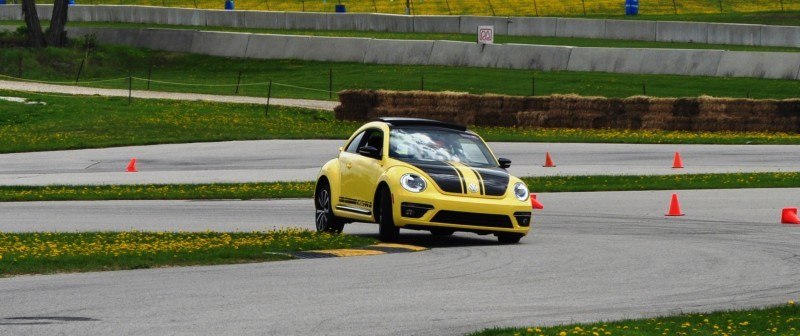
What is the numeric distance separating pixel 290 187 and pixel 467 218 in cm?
954

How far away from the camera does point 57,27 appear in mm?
60156

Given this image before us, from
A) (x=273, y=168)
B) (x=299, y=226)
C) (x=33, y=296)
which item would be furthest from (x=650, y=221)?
(x=273, y=168)

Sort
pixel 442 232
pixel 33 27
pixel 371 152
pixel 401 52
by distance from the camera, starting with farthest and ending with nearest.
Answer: pixel 33 27, pixel 401 52, pixel 371 152, pixel 442 232

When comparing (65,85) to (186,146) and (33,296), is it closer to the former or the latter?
(186,146)

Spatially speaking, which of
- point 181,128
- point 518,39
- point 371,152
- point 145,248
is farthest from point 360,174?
point 518,39

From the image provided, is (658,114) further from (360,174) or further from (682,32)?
(360,174)

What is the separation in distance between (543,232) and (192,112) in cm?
2616

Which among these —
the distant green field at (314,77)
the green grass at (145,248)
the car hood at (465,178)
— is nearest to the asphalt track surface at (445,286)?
the green grass at (145,248)

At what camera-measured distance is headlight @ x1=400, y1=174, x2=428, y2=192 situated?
1619cm

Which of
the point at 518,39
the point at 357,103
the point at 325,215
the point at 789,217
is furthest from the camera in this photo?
the point at 518,39

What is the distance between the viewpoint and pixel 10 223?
755 inches

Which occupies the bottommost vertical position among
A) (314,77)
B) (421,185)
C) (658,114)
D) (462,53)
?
(421,185)

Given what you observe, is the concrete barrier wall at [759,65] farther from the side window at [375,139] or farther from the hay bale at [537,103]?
the side window at [375,139]

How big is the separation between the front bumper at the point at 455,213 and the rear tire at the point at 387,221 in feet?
0.39
